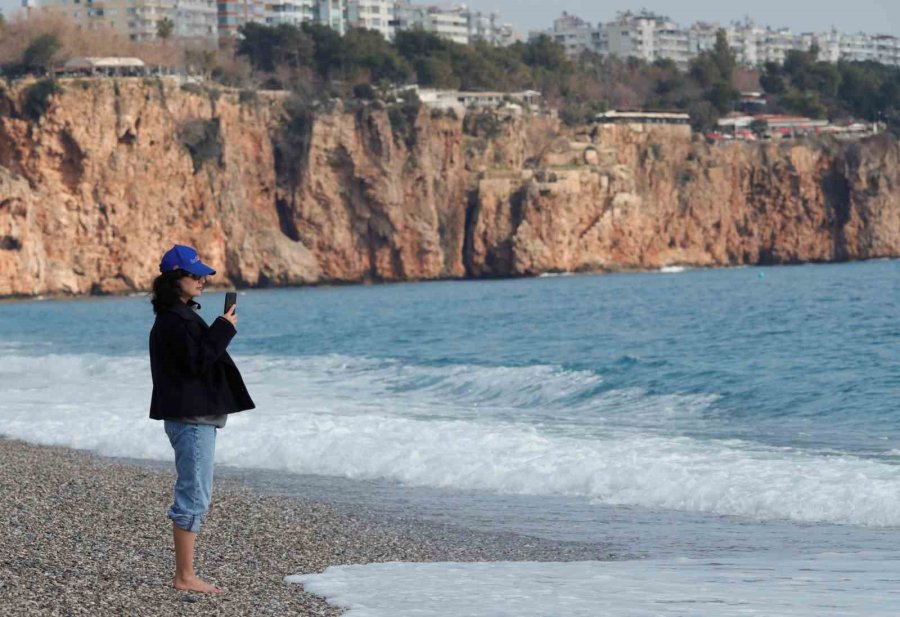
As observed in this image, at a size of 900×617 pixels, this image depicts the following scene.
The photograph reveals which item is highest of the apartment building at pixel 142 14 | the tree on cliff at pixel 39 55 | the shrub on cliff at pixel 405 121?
the apartment building at pixel 142 14

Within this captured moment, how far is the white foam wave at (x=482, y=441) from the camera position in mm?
10977

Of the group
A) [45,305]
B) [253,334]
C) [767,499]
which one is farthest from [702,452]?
[45,305]

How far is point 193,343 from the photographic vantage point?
270 inches

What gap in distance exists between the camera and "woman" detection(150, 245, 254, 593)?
22.6 feet

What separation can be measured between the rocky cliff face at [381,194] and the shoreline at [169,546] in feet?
191

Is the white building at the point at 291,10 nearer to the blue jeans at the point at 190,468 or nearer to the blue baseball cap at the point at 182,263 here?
the blue baseball cap at the point at 182,263

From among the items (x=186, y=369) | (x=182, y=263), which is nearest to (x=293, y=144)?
(x=182, y=263)

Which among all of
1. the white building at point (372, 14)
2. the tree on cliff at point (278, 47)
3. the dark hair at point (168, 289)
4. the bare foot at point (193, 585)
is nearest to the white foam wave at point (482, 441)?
the bare foot at point (193, 585)

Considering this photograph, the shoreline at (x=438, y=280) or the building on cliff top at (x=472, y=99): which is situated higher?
the building on cliff top at (x=472, y=99)

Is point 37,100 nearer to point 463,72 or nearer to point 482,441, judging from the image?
point 463,72

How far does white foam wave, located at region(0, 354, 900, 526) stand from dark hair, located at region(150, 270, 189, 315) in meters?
5.26

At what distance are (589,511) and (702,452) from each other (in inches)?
108

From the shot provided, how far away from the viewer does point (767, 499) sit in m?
10.5

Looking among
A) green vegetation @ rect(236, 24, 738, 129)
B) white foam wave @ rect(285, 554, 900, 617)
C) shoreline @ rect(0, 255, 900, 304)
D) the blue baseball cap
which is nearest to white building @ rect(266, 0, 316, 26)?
green vegetation @ rect(236, 24, 738, 129)
